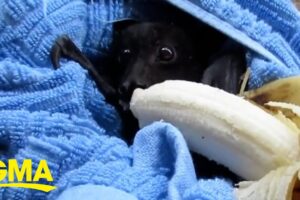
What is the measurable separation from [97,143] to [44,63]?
121mm

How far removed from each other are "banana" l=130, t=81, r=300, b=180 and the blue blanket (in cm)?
2

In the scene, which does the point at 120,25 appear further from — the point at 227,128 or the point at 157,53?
the point at 227,128

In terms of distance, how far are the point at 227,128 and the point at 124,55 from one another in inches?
9.7

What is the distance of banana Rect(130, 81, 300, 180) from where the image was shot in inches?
20.4

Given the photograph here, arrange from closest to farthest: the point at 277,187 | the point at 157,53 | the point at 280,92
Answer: the point at 277,187 → the point at 280,92 → the point at 157,53

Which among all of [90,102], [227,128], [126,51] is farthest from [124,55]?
[227,128]

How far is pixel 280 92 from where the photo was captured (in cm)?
61

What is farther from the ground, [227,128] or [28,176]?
[227,128]

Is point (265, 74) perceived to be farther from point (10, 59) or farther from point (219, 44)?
point (10, 59)

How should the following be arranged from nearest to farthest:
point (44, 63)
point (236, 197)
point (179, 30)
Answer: point (236, 197) → point (44, 63) → point (179, 30)

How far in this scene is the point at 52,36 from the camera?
0.63 meters

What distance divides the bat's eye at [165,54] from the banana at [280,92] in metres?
0.12

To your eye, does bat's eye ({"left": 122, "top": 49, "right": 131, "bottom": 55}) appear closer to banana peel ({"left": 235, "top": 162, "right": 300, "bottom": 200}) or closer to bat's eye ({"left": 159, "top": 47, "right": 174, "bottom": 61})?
bat's eye ({"left": 159, "top": 47, "right": 174, "bottom": 61})

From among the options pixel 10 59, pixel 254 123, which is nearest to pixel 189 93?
pixel 254 123
